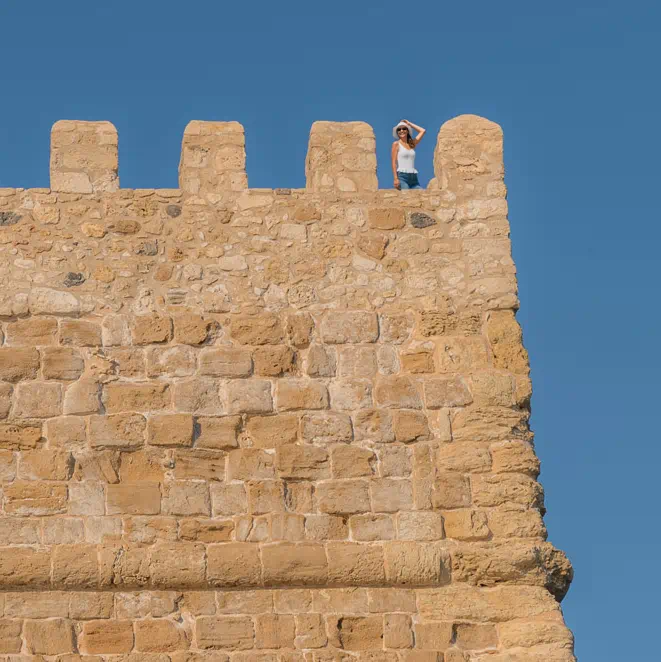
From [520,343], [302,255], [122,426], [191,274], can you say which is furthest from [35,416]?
[520,343]

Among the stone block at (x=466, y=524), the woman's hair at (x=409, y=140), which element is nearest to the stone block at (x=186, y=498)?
the stone block at (x=466, y=524)

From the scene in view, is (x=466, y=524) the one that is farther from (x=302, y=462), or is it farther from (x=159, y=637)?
(x=159, y=637)

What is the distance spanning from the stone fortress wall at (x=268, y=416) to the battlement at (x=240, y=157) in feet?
0.05

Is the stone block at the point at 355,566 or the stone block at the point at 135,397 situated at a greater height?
the stone block at the point at 135,397

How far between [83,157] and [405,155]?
Result: 7.11 feet

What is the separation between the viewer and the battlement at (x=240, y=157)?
10.6 meters

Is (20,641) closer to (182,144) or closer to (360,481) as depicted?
(360,481)

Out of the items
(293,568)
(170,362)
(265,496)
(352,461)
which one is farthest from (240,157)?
(293,568)

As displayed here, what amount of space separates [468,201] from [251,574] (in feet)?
9.49

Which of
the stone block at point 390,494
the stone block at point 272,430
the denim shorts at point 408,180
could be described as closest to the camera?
the stone block at point 390,494

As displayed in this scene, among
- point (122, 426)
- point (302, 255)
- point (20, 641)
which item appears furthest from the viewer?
point (302, 255)

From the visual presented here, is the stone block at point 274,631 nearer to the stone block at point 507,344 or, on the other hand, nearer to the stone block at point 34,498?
the stone block at point 34,498

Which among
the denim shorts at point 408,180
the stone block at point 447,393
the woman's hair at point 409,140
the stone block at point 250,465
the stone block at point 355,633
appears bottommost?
the stone block at point 355,633

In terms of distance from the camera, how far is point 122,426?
9.79 metres
